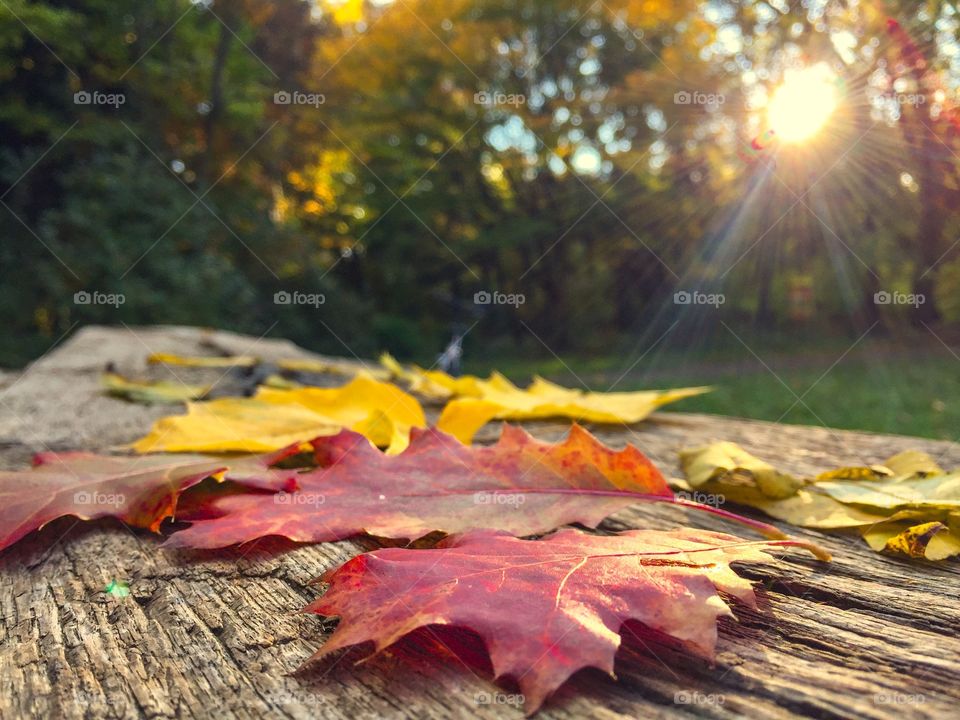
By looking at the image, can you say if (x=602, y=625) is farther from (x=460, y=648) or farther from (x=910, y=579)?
(x=910, y=579)

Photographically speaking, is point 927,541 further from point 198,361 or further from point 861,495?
point 198,361

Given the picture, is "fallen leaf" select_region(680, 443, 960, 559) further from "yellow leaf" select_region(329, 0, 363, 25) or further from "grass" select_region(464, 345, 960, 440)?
"yellow leaf" select_region(329, 0, 363, 25)

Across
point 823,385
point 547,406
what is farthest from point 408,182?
point 547,406

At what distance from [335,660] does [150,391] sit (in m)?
1.40

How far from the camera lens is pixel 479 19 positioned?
37.9ft

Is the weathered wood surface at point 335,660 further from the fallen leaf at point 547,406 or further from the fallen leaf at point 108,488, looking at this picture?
the fallen leaf at point 547,406

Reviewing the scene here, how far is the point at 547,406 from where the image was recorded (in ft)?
4.27

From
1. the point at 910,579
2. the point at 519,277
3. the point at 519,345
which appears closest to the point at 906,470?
the point at 910,579

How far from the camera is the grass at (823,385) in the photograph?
4.93m

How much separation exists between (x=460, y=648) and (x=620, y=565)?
0.15 meters

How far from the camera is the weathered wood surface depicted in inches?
16.6

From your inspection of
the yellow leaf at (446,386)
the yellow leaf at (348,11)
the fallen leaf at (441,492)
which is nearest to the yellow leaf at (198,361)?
the yellow leaf at (446,386)

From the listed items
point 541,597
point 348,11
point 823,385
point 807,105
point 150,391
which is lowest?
point 150,391

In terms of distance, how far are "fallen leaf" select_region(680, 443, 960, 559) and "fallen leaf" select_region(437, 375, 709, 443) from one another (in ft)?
1.03
